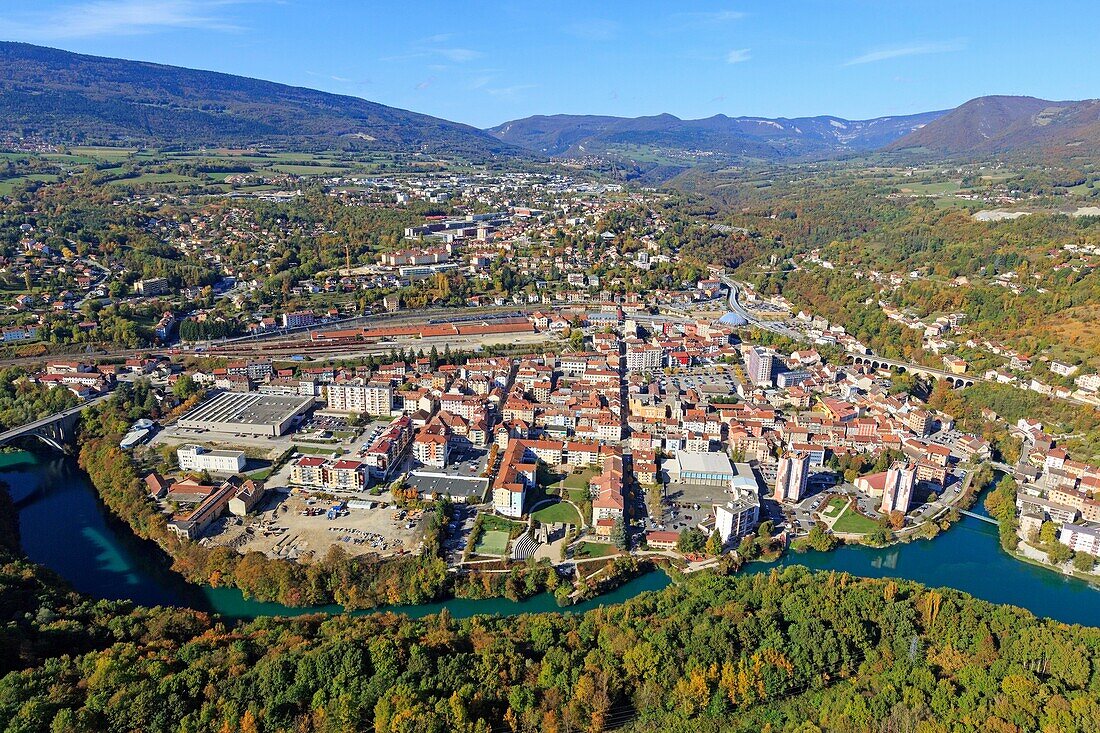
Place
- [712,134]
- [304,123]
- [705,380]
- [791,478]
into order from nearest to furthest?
[791,478], [705,380], [304,123], [712,134]

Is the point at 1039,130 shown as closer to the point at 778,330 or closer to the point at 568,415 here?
the point at 778,330

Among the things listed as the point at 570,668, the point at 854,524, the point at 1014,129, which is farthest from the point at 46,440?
the point at 1014,129

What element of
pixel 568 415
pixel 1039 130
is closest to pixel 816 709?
pixel 568 415

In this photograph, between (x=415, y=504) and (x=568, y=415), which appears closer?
(x=415, y=504)

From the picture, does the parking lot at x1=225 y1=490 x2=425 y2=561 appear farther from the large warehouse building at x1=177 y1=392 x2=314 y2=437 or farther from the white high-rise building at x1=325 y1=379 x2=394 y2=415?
the white high-rise building at x1=325 y1=379 x2=394 y2=415

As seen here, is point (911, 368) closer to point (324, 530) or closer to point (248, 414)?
point (324, 530)

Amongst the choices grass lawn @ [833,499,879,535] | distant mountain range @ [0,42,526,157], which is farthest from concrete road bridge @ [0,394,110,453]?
distant mountain range @ [0,42,526,157]
